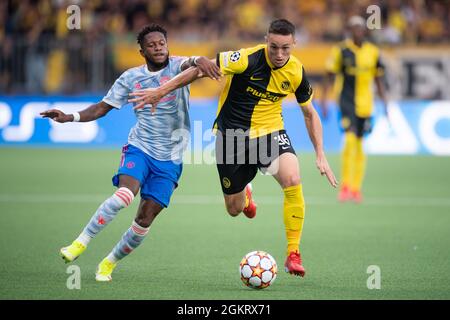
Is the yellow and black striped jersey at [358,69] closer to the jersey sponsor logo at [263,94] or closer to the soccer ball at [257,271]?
the jersey sponsor logo at [263,94]

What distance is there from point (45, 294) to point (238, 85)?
2605mm

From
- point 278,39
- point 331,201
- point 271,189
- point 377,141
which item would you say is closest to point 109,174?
point 271,189

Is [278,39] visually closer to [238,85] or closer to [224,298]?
[238,85]

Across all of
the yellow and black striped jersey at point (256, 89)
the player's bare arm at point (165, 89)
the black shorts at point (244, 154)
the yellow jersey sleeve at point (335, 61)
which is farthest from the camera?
the yellow jersey sleeve at point (335, 61)

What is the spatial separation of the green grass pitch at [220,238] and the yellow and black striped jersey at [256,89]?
1358 millimetres

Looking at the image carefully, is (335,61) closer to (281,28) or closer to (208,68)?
(281,28)

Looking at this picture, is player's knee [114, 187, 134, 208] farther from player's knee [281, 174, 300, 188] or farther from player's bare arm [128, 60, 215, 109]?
player's knee [281, 174, 300, 188]

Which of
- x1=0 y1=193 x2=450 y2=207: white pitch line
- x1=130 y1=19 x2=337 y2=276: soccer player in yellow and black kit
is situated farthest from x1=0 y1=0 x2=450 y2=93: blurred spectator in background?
x1=130 y1=19 x2=337 y2=276: soccer player in yellow and black kit

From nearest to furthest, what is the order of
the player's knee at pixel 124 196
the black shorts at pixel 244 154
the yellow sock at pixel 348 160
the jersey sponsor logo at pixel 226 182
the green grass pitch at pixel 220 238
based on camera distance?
1. the green grass pitch at pixel 220 238
2. the player's knee at pixel 124 196
3. the black shorts at pixel 244 154
4. the jersey sponsor logo at pixel 226 182
5. the yellow sock at pixel 348 160

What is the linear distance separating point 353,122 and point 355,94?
44 cm

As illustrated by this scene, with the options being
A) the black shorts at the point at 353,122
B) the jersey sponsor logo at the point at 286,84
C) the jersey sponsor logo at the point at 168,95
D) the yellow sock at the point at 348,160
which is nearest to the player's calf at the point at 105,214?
the jersey sponsor logo at the point at 168,95

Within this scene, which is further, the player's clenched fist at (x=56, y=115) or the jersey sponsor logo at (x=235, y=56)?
the jersey sponsor logo at (x=235, y=56)

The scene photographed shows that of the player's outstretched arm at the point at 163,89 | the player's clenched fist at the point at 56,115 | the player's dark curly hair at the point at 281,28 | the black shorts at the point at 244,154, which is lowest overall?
the black shorts at the point at 244,154

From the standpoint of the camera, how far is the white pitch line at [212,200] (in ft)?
45.7
